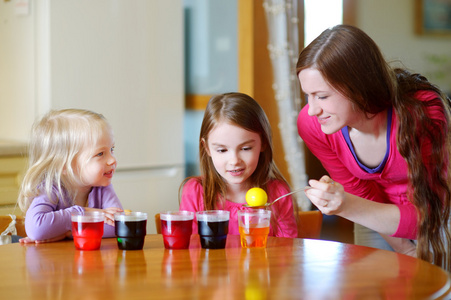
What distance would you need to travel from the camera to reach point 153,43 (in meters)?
3.59

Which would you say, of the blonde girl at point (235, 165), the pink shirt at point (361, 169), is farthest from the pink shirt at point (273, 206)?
the pink shirt at point (361, 169)

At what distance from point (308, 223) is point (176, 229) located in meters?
0.60

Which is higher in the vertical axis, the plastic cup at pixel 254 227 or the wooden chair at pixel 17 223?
the plastic cup at pixel 254 227

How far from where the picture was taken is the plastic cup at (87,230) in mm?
1488

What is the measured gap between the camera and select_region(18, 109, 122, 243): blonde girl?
1.78m

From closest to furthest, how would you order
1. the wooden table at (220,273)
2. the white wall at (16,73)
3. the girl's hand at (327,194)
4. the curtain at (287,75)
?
1. the wooden table at (220,273)
2. the girl's hand at (327,194)
3. the white wall at (16,73)
4. the curtain at (287,75)

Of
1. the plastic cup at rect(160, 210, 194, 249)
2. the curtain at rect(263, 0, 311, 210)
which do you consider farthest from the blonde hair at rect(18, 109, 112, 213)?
the curtain at rect(263, 0, 311, 210)

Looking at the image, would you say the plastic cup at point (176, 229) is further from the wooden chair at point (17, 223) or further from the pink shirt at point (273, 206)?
the wooden chair at point (17, 223)

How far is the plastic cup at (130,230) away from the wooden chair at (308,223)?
620 mm

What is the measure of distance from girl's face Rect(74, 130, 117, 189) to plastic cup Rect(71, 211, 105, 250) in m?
0.35

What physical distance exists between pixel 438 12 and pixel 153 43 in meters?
2.66

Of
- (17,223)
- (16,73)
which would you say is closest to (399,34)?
(16,73)

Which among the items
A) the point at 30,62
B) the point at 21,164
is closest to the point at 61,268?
the point at 21,164

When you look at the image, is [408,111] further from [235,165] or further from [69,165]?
[69,165]
